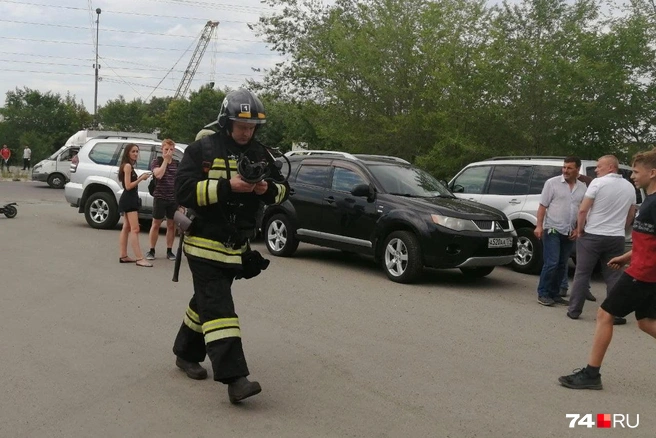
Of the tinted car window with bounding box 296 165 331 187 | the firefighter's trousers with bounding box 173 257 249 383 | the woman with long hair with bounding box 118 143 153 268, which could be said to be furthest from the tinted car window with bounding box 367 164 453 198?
the firefighter's trousers with bounding box 173 257 249 383

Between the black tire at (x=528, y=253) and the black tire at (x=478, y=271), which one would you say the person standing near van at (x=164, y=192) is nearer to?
the black tire at (x=478, y=271)

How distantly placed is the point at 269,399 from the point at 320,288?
14.6 ft

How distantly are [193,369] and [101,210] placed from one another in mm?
10217

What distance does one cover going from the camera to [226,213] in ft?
17.2

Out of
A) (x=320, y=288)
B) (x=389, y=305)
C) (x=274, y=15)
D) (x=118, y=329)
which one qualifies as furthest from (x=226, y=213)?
(x=274, y=15)

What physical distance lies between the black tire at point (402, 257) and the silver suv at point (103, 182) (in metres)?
5.77

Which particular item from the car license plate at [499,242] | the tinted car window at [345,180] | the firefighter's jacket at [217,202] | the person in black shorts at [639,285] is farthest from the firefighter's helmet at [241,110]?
the tinted car window at [345,180]

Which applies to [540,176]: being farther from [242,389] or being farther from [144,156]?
[242,389]

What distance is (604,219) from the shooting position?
26.9 ft

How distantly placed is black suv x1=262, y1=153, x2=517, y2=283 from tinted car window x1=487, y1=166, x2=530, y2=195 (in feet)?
3.31

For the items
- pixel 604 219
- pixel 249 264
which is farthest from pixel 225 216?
pixel 604 219

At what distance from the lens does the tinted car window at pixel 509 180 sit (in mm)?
12008

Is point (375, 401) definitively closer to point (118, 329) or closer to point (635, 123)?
point (118, 329)

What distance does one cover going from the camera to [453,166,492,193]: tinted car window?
12.7 meters
